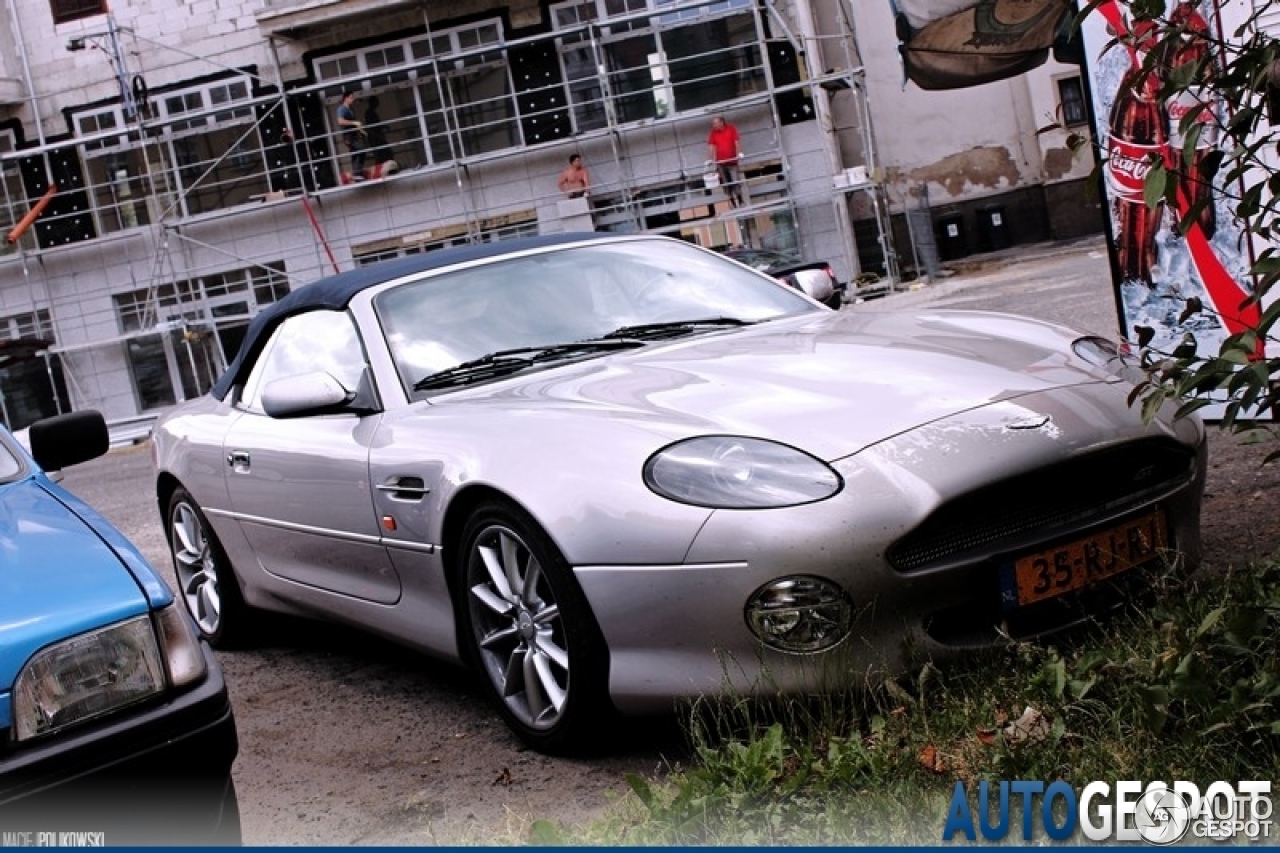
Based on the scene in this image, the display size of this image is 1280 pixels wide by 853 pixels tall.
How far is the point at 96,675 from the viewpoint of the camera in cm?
288

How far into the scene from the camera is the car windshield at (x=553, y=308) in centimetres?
471

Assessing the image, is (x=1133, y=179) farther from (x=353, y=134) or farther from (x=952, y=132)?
(x=952, y=132)

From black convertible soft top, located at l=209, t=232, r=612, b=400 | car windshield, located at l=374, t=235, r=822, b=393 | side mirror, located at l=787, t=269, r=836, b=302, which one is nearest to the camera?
car windshield, located at l=374, t=235, r=822, b=393

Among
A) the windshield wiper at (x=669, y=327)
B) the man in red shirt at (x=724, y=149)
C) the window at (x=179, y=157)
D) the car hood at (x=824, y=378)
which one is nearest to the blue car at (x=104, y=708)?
the car hood at (x=824, y=378)

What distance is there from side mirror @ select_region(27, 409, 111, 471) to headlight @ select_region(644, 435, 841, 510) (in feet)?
5.46

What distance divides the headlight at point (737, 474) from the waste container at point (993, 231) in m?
26.4

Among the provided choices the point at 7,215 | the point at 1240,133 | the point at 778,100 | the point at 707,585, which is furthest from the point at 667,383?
the point at 7,215

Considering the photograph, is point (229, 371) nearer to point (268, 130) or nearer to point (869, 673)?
point (869, 673)

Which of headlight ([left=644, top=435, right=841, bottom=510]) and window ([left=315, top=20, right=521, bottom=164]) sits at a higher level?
window ([left=315, top=20, right=521, bottom=164])

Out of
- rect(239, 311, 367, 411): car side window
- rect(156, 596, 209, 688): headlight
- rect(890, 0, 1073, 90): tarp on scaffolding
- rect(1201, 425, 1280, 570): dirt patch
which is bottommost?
rect(1201, 425, 1280, 570): dirt patch

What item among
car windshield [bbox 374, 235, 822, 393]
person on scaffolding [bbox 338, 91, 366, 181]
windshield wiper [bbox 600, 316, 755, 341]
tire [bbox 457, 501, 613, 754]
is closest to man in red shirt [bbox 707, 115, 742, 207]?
person on scaffolding [bbox 338, 91, 366, 181]

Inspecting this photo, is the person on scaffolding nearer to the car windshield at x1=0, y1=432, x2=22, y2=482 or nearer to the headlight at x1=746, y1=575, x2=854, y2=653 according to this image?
the car windshield at x1=0, y1=432, x2=22, y2=482

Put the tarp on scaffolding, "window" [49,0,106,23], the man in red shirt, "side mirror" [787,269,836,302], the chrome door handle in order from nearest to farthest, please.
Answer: the chrome door handle, "side mirror" [787,269,836,302], the tarp on scaffolding, the man in red shirt, "window" [49,0,106,23]

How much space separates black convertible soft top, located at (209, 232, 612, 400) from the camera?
5102 millimetres
